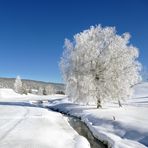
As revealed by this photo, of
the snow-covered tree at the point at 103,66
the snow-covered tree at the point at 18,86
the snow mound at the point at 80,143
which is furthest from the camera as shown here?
the snow-covered tree at the point at 18,86

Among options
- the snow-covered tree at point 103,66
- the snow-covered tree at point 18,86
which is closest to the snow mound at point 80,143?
the snow-covered tree at point 103,66

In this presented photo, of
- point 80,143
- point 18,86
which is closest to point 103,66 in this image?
point 80,143

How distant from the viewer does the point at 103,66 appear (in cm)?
3809

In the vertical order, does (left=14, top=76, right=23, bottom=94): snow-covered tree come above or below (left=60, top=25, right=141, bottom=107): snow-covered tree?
above

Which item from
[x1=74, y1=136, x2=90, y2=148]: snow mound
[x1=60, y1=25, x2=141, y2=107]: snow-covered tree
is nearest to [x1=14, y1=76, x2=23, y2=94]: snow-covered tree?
[x1=60, y1=25, x2=141, y2=107]: snow-covered tree

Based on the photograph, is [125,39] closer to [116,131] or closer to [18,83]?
[116,131]

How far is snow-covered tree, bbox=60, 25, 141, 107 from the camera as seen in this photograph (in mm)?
37391

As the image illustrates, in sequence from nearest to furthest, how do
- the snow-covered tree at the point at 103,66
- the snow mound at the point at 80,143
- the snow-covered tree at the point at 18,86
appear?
the snow mound at the point at 80,143 → the snow-covered tree at the point at 103,66 → the snow-covered tree at the point at 18,86

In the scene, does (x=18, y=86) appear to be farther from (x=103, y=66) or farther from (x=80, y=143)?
(x=80, y=143)

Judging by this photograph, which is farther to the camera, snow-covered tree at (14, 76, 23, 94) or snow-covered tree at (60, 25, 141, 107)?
snow-covered tree at (14, 76, 23, 94)

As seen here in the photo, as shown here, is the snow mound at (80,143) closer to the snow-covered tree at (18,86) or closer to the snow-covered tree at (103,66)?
the snow-covered tree at (103,66)

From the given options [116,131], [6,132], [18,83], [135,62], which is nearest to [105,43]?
[135,62]

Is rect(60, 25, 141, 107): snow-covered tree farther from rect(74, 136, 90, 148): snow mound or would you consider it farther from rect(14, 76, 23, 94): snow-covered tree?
rect(14, 76, 23, 94): snow-covered tree

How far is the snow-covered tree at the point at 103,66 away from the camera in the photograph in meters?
37.4
